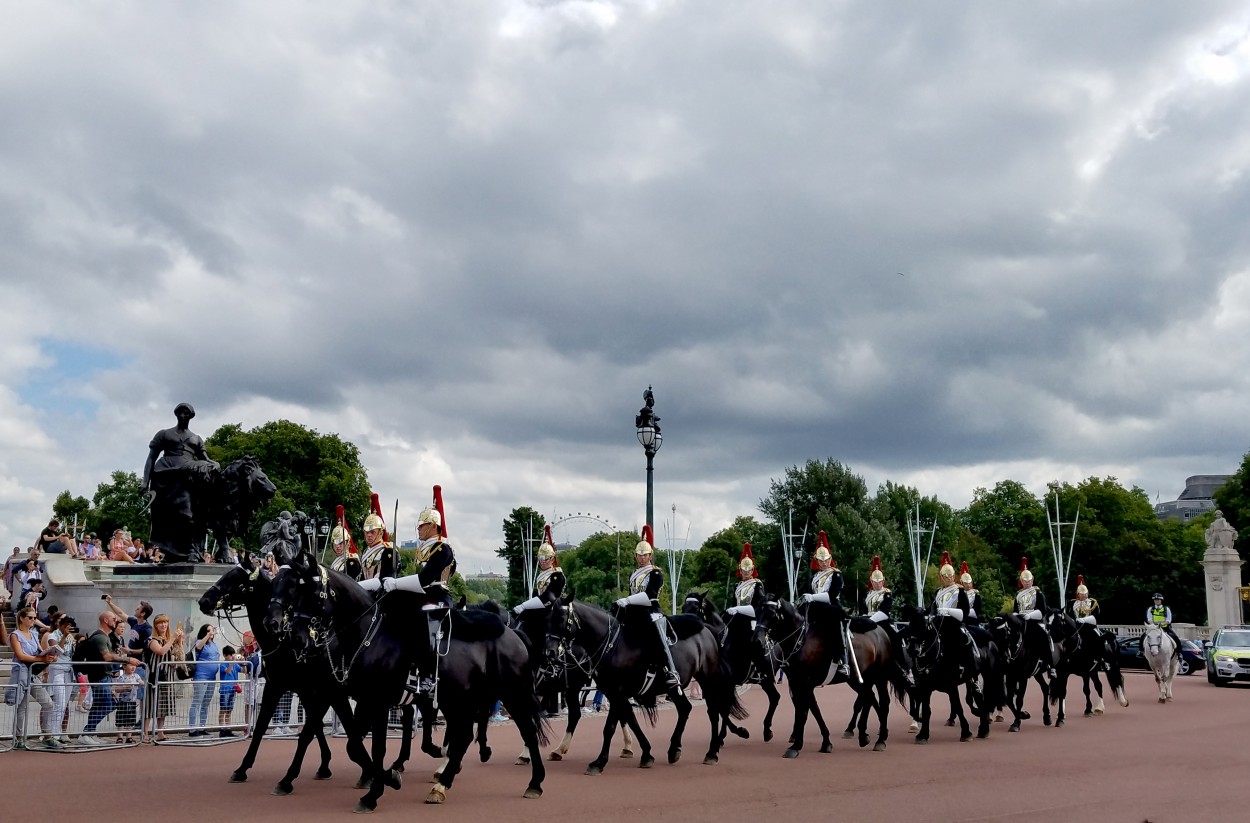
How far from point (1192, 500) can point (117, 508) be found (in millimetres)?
156742

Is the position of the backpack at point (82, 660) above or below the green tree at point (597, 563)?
below

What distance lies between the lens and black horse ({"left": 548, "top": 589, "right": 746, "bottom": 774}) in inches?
572

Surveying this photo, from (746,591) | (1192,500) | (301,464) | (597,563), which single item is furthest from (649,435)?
(1192,500)

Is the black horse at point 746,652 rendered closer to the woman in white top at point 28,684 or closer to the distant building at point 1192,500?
the woman in white top at point 28,684

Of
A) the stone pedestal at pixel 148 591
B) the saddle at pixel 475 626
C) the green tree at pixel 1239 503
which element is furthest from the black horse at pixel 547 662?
the green tree at pixel 1239 503

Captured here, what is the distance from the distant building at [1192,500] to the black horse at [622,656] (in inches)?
6980

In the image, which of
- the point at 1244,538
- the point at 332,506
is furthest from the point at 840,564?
the point at 332,506

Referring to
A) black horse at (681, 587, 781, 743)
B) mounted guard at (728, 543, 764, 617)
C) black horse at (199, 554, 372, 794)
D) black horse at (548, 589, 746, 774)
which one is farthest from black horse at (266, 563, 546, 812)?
mounted guard at (728, 543, 764, 617)

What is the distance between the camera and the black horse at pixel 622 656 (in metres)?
14.5

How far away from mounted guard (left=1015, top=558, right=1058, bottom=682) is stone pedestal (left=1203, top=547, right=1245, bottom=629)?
36241 millimetres

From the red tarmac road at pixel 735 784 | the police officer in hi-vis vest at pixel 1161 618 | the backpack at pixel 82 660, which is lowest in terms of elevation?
the red tarmac road at pixel 735 784

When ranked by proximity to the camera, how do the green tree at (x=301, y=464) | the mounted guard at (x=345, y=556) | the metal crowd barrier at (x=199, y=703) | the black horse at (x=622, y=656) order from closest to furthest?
the mounted guard at (x=345, y=556)
the black horse at (x=622, y=656)
the metal crowd barrier at (x=199, y=703)
the green tree at (x=301, y=464)

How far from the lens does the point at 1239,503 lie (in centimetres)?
7112

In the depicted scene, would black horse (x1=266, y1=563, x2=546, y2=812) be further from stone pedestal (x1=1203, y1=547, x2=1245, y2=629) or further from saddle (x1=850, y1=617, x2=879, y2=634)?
stone pedestal (x1=1203, y1=547, x2=1245, y2=629)
